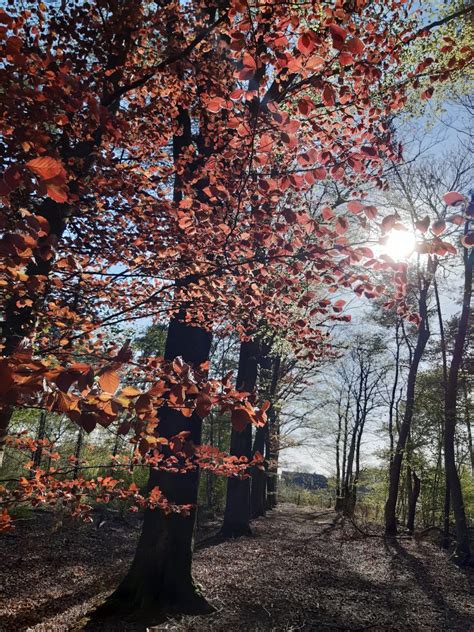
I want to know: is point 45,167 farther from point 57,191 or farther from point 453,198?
point 453,198

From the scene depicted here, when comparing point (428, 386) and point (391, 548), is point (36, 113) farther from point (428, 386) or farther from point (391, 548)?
point (428, 386)

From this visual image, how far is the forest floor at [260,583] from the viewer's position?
5.58 m

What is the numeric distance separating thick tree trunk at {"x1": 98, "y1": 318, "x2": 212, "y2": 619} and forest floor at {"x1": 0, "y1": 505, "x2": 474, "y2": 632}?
1.13 ft

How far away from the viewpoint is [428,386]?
19609mm

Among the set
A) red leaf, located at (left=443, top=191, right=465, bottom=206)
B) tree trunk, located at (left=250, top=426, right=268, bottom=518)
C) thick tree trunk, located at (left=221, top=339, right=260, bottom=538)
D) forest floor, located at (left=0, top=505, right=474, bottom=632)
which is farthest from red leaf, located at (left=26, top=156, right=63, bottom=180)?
tree trunk, located at (left=250, top=426, right=268, bottom=518)

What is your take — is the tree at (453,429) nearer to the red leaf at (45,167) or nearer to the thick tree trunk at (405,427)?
the thick tree trunk at (405,427)

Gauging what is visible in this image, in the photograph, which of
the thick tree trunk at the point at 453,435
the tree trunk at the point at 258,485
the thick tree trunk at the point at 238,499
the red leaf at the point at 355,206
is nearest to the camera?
the red leaf at the point at 355,206

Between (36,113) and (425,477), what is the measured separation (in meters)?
21.0

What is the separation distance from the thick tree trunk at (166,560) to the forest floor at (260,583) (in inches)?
13.6

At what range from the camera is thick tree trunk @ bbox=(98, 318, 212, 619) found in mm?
5551

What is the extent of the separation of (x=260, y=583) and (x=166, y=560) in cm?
268

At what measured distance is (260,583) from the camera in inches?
297

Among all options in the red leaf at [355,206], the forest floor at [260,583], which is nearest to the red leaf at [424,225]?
the red leaf at [355,206]

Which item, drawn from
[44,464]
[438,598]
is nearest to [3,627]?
[438,598]
